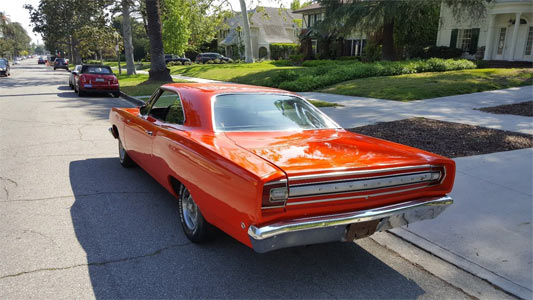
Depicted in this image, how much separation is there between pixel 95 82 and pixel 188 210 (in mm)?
14581

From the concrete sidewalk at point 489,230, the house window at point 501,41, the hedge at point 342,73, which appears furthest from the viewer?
the house window at point 501,41

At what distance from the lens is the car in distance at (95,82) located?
16.3m

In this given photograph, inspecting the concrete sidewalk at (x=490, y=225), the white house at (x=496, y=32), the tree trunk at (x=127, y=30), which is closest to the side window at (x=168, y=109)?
the concrete sidewalk at (x=490, y=225)

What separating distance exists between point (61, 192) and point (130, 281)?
98.2 inches

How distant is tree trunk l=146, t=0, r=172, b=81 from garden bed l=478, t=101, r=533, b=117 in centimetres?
1542

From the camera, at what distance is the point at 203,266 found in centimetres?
325

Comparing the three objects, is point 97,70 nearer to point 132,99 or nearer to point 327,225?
point 132,99

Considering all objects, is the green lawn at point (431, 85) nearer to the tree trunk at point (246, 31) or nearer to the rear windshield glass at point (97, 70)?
the rear windshield glass at point (97, 70)

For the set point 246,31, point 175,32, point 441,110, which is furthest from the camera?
point 175,32

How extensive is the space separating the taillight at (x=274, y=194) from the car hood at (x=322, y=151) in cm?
10

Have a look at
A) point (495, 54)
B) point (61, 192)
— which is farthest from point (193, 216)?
point (495, 54)

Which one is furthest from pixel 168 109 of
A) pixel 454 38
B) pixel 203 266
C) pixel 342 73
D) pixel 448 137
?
pixel 454 38

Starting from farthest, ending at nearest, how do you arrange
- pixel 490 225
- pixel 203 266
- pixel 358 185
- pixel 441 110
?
pixel 441 110
pixel 490 225
pixel 203 266
pixel 358 185

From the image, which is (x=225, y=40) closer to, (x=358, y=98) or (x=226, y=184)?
(x=358, y=98)
